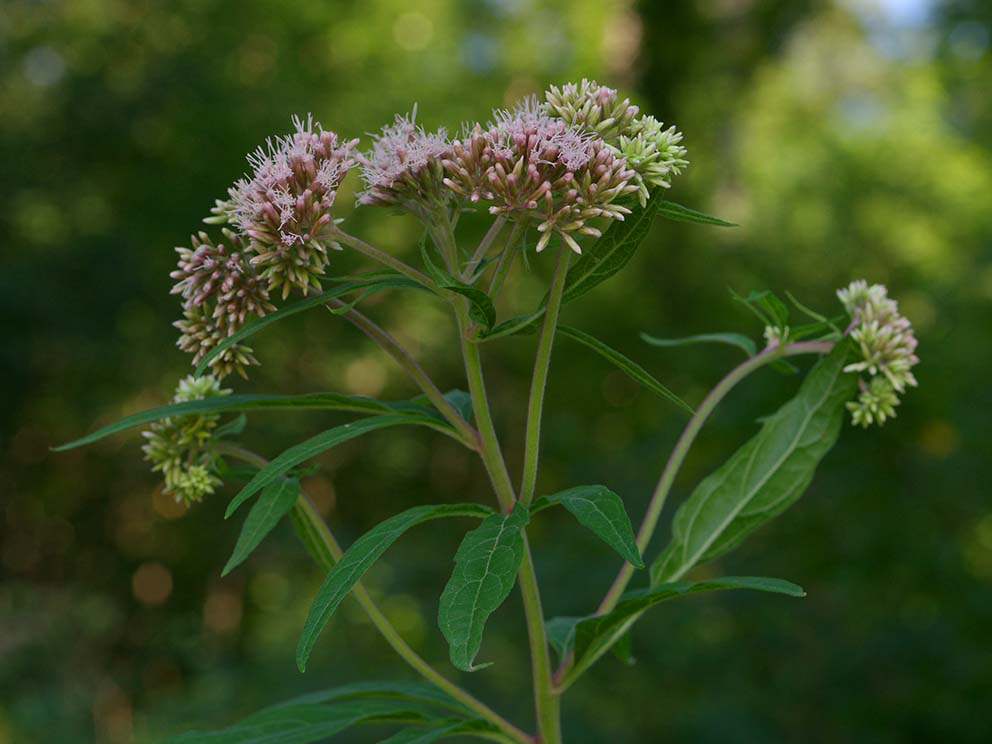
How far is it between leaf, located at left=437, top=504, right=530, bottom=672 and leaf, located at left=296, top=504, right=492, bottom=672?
38 millimetres

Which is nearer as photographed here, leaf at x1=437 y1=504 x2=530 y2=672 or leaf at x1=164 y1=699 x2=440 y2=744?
leaf at x1=437 y1=504 x2=530 y2=672

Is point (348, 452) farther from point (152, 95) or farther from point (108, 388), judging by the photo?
point (152, 95)

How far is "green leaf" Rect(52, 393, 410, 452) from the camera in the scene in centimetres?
97

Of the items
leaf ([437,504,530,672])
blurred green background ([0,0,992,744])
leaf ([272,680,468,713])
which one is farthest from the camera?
blurred green background ([0,0,992,744])

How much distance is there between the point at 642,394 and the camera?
30.1 ft

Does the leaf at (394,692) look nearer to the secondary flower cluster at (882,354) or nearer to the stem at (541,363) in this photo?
the stem at (541,363)

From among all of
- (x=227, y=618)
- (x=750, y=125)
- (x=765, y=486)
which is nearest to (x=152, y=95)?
(x=227, y=618)

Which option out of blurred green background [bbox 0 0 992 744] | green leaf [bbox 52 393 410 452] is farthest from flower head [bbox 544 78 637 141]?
blurred green background [bbox 0 0 992 744]

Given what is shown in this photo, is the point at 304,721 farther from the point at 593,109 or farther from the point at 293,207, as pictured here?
the point at 593,109

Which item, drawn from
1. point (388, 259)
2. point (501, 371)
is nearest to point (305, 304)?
point (388, 259)

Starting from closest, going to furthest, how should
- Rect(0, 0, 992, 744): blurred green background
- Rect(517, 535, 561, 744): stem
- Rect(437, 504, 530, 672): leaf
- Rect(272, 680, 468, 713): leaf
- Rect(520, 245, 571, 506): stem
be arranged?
Rect(437, 504, 530, 672): leaf < Rect(520, 245, 571, 506): stem < Rect(517, 535, 561, 744): stem < Rect(272, 680, 468, 713): leaf < Rect(0, 0, 992, 744): blurred green background

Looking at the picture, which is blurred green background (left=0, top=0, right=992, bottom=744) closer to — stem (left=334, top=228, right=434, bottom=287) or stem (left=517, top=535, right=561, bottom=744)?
stem (left=517, top=535, right=561, bottom=744)

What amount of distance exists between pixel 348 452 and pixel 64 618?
3.29m

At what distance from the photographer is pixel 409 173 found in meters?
1.02
